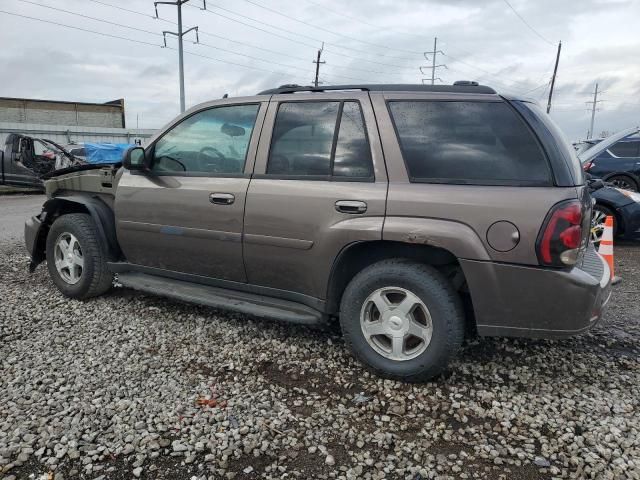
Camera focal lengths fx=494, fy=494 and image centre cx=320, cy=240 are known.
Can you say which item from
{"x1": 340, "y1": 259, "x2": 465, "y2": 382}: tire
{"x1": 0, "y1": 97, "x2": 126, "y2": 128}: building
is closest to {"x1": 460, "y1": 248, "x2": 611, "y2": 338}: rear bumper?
{"x1": 340, "y1": 259, "x2": 465, "y2": 382}: tire

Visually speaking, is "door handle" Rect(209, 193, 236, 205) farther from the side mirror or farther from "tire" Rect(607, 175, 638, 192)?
"tire" Rect(607, 175, 638, 192)

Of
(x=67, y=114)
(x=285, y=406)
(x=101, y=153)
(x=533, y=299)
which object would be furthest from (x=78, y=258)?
(x=67, y=114)

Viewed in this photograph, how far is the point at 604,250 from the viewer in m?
5.12

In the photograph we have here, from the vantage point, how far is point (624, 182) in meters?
10.0

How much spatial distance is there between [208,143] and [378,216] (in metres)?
1.63

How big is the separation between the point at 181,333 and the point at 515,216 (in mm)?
2577

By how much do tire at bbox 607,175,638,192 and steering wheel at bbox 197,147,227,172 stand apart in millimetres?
9105

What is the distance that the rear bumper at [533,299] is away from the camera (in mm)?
2730

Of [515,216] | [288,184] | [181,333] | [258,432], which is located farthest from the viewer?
[181,333]

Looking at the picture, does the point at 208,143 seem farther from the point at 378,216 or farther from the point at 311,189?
the point at 378,216

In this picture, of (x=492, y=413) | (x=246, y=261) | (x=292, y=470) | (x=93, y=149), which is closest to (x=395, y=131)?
(x=246, y=261)

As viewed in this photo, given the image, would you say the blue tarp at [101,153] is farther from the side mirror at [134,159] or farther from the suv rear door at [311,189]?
the suv rear door at [311,189]

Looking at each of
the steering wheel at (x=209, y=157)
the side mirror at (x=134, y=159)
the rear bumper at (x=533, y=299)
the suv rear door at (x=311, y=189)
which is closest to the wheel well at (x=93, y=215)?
the side mirror at (x=134, y=159)

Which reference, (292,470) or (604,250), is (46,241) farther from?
(604,250)
